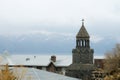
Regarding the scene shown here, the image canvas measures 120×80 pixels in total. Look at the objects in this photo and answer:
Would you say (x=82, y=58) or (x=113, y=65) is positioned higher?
(x=82, y=58)

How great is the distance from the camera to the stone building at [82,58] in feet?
241

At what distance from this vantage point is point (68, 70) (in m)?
74.3

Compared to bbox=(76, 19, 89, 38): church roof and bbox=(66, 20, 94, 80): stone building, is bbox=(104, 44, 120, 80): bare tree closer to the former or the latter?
bbox=(66, 20, 94, 80): stone building

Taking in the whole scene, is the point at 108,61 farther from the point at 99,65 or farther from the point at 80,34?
the point at 99,65

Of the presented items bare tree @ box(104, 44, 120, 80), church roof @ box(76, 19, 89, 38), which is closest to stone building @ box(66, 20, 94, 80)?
church roof @ box(76, 19, 89, 38)

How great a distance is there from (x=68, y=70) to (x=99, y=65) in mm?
17807

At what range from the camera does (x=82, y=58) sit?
74875mm

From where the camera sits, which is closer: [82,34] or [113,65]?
[113,65]

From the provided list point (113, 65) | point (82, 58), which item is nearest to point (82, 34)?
point (82, 58)

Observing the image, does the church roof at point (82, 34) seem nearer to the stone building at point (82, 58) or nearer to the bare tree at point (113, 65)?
the stone building at point (82, 58)

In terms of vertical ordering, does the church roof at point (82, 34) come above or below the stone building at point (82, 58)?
above

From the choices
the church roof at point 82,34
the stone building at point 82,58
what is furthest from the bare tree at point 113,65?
the church roof at point 82,34

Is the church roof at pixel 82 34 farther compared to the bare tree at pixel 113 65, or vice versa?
the church roof at pixel 82 34

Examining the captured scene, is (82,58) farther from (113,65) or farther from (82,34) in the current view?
(113,65)
